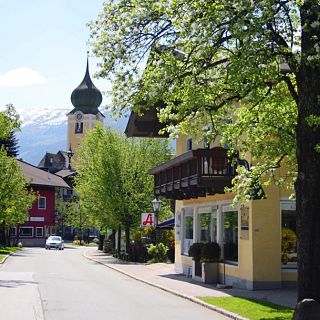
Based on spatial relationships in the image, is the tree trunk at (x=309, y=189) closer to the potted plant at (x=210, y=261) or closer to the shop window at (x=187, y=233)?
the potted plant at (x=210, y=261)

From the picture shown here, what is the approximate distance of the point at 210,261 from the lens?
78.4ft

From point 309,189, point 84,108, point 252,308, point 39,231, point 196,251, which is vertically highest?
point 84,108

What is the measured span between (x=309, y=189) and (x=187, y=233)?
18240 mm

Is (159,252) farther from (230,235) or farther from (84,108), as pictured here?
(84,108)

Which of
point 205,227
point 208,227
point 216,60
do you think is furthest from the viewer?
point 205,227

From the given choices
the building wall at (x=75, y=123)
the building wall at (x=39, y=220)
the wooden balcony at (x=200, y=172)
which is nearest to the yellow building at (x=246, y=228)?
the wooden balcony at (x=200, y=172)

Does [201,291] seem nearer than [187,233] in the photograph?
Yes

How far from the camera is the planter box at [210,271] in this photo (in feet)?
77.6

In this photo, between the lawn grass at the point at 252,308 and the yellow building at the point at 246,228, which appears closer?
the lawn grass at the point at 252,308

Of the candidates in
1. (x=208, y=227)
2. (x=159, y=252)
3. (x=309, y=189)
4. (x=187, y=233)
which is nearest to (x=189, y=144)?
(x=187, y=233)

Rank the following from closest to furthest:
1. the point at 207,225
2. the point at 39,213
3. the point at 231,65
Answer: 1. the point at 231,65
2. the point at 207,225
3. the point at 39,213

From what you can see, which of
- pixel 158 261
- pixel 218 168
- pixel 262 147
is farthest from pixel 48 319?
pixel 158 261

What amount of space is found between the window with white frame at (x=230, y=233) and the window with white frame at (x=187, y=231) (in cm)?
508

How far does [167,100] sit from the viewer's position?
44.8ft
